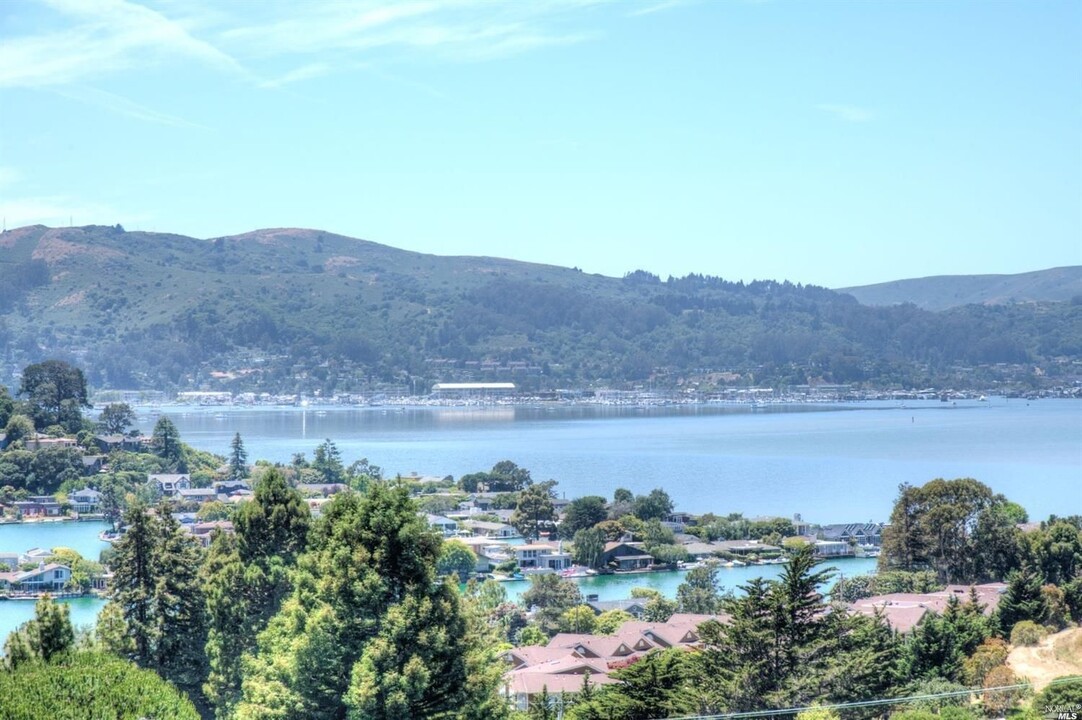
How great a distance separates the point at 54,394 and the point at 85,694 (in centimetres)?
3574

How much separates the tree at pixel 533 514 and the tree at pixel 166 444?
15555 millimetres

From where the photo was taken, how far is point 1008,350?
127688 mm

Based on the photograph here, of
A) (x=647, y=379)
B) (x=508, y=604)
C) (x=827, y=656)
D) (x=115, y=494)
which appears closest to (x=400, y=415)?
(x=647, y=379)

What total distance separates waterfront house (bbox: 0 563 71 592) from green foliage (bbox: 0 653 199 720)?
1547 cm

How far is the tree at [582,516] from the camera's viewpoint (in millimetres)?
29031

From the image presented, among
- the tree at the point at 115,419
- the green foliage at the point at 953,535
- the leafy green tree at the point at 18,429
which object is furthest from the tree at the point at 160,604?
the tree at the point at 115,419

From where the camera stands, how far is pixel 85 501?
116 feet

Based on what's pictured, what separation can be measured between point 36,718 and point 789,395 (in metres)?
107

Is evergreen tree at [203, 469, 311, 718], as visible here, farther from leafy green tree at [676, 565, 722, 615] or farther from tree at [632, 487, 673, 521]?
tree at [632, 487, 673, 521]

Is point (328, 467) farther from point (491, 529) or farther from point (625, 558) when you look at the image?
point (625, 558)

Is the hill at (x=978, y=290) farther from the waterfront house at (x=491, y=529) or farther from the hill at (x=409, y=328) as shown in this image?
the waterfront house at (x=491, y=529)

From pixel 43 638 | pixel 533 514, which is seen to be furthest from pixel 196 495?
pixel 43 638

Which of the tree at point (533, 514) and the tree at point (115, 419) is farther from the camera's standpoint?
the tree at point (115, 419)

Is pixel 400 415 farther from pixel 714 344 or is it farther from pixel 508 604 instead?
pixel 508 604
